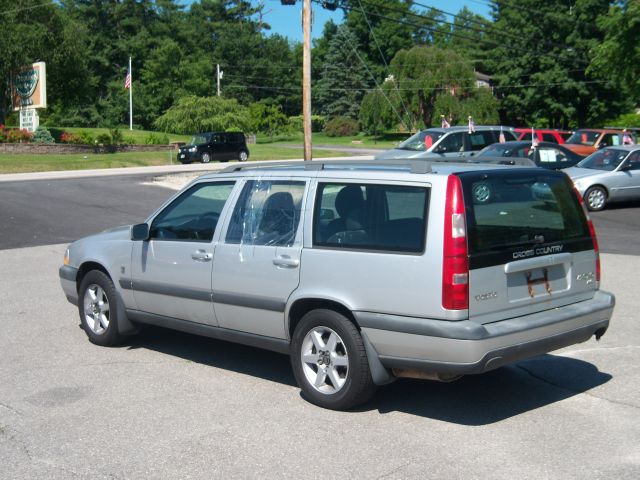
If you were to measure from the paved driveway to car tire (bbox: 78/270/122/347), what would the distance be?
14 cm

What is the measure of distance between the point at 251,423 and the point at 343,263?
129 centimetres

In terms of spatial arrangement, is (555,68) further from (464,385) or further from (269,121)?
(464,385)

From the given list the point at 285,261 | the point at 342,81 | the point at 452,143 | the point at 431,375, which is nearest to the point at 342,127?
the point at 342,81

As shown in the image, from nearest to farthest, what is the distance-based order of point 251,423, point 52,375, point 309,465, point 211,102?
point 309,465, point 251,423, point 52,375, point 211,102

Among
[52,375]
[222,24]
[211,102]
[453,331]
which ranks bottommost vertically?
[52,375]

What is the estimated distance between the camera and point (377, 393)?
665 centimetres

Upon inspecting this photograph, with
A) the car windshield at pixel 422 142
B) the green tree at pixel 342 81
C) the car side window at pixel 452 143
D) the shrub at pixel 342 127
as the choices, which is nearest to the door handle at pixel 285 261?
the car windshield at pixel 422 142

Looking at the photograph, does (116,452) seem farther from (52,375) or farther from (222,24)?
(222,24)

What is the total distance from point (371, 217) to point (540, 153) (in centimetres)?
1731

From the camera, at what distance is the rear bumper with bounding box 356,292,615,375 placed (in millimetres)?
5449

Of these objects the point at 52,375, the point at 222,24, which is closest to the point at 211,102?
the point at 222,24

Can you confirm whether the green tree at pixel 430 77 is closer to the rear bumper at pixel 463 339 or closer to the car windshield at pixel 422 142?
the car windshield at pixel 422 142

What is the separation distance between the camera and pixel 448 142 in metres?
24.9

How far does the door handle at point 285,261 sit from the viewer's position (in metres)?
6.30
